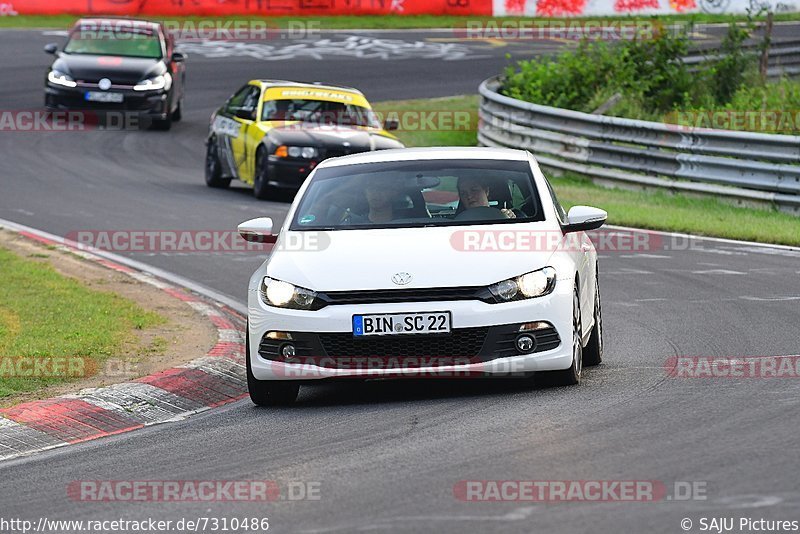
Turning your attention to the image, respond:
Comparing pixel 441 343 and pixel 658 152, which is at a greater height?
pixel 441 343

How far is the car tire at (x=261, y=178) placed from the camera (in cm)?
2072

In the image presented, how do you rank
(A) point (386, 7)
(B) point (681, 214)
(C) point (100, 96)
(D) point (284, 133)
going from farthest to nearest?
(A) point (386, 7) → (C) point (100, 96) → (D) point (284, 133) → (B) point (681, 214)

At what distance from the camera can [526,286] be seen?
8719 mm

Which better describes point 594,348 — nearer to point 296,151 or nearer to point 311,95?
point 296,151

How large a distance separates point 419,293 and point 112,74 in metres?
19.5

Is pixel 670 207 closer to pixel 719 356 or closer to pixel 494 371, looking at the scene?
pixel 719 356

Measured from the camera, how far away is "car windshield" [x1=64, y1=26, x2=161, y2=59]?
1098 inches

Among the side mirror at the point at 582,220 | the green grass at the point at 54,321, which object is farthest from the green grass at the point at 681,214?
the side mirror at the point at 582,220
